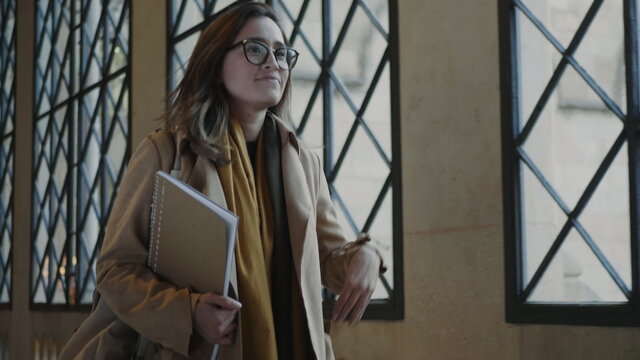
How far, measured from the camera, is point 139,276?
96.0 inches

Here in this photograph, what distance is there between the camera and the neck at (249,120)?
8.95 feet

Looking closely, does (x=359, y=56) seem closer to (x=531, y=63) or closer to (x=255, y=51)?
(x=531, y=63)

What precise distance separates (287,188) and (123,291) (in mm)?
522

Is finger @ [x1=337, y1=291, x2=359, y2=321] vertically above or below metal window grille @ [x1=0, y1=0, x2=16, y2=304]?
below

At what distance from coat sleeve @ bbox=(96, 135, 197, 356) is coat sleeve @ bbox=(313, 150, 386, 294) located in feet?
1.60

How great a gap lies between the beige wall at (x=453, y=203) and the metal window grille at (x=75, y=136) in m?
3.92

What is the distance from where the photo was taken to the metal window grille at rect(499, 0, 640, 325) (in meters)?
3.70

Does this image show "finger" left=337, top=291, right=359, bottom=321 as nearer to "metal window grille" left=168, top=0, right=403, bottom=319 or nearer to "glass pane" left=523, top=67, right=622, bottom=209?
"glass pane" left=523, top=67, right=622, bottom=209

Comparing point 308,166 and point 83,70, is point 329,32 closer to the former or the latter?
point 308,166


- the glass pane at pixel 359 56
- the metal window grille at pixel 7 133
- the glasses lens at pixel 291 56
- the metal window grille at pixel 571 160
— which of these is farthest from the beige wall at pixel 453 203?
the metal window grille at pixel 7 133

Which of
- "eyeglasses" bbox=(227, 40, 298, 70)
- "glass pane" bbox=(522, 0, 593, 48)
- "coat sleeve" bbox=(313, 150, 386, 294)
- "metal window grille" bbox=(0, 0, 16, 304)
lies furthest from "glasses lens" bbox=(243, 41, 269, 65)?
"metal window grille" bbox=(0, 0, 16, 304)

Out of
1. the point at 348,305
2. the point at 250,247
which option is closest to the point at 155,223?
the point at 250,247

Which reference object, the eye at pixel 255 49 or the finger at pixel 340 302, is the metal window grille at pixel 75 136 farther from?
the finger at pixel 340 302

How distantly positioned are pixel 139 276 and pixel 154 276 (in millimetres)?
38
